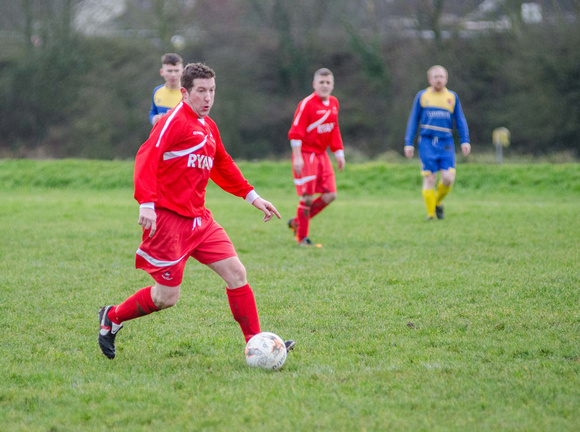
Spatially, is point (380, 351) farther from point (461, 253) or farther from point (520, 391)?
point (461, 253)

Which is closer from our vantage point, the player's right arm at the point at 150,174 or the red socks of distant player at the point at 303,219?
the player's right arm at the point at 150,174

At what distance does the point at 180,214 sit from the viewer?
4.04 m

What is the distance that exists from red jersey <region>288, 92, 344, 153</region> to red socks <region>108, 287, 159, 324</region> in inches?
186

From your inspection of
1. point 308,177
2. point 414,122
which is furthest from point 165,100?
point 414,122

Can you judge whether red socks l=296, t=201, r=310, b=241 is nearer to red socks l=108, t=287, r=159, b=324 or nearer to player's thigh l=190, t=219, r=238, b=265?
Answer: player's thigh l=190, t=219, r=238, b=265

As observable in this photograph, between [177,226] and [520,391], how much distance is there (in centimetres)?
220

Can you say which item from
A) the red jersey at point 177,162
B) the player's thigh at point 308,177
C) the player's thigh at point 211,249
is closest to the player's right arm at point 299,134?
the player's thigh at point 308,177

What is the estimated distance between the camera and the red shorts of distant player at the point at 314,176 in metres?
8.66

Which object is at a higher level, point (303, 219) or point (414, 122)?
point (414, 122)

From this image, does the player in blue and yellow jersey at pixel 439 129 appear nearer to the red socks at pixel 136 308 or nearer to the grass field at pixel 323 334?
the grass field at pixel 323 334

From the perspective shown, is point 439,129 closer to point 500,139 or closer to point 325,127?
point 325,127

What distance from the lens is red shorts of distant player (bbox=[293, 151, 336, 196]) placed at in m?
8.66

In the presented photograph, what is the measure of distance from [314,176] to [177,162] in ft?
15.5

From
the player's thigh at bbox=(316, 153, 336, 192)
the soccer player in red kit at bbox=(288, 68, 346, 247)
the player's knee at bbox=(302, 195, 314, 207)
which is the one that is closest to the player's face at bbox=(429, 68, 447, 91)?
the soccer player in red kit at bbox=(288, 68, 346, 247)
